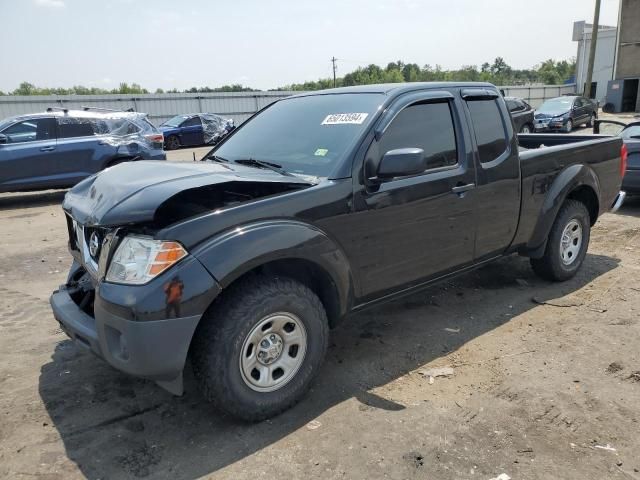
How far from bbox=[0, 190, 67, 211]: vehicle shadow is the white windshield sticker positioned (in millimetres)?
8690

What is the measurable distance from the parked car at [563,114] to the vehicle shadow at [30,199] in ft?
59.2

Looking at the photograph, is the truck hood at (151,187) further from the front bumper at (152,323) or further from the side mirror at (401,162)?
the side mirror at (401,162)

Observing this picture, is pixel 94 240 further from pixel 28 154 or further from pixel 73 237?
pixel 28 154

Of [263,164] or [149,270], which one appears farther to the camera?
[263,164]

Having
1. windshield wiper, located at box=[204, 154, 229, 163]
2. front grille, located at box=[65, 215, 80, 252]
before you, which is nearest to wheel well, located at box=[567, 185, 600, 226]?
Answer: windshield wiper, located at box=[204, 154, 229, 163]

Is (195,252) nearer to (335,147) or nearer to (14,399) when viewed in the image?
(335,147)

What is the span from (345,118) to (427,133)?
25.8 inches

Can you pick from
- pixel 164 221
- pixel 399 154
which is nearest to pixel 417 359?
pixel 399 154

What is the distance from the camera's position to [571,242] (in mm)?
5285

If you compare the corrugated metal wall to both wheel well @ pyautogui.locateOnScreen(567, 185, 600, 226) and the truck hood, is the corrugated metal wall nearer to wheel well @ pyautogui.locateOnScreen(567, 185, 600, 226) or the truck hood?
wheel well @ pyautogui.locateOnScreen(567, 185, 600, 226)

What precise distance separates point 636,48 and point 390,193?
129 feet

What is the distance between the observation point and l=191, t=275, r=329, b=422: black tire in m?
2.79

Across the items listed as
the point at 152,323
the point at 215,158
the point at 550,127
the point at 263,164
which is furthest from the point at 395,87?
the point at 550,127

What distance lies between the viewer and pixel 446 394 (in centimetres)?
336
